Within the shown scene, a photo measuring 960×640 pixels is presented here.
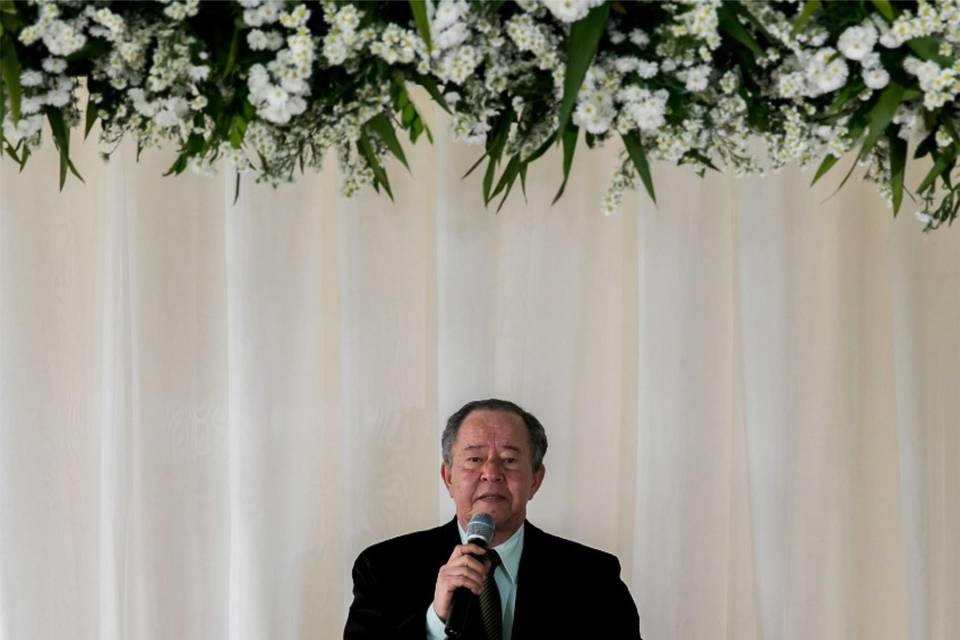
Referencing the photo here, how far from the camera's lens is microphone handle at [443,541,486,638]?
9.21 ft

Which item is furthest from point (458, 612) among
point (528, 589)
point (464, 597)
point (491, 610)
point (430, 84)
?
point (430, 84)

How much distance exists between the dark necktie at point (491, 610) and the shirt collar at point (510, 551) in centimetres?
12

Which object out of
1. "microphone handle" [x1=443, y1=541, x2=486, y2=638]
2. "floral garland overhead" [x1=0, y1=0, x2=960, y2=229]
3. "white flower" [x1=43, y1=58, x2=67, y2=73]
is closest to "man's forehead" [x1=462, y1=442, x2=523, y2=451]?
"microphone handle" [x1=443, y1=541, x2=486, y2=638]

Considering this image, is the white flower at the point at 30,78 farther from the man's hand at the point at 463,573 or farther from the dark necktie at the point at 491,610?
the dark necktie at the point at 491,610

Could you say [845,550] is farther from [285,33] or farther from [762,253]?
[285,33]

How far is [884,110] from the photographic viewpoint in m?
2.03

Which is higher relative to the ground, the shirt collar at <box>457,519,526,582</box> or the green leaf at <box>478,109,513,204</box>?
the green leaf at <box>478,109,513,204</box>

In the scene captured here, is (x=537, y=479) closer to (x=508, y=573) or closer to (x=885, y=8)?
(x=508, y=573)

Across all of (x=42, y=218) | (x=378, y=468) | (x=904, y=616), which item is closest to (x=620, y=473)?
(x=378, y=468)

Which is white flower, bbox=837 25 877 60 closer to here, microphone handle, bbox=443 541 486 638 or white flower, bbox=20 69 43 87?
white flower, bbox=20 69 43 87

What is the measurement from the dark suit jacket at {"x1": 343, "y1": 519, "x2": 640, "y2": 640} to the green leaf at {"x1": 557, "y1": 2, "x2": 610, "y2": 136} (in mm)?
1636

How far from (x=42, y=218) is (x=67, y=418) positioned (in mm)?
512

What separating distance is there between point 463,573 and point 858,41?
4.51 feet

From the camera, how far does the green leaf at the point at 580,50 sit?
189 cm
